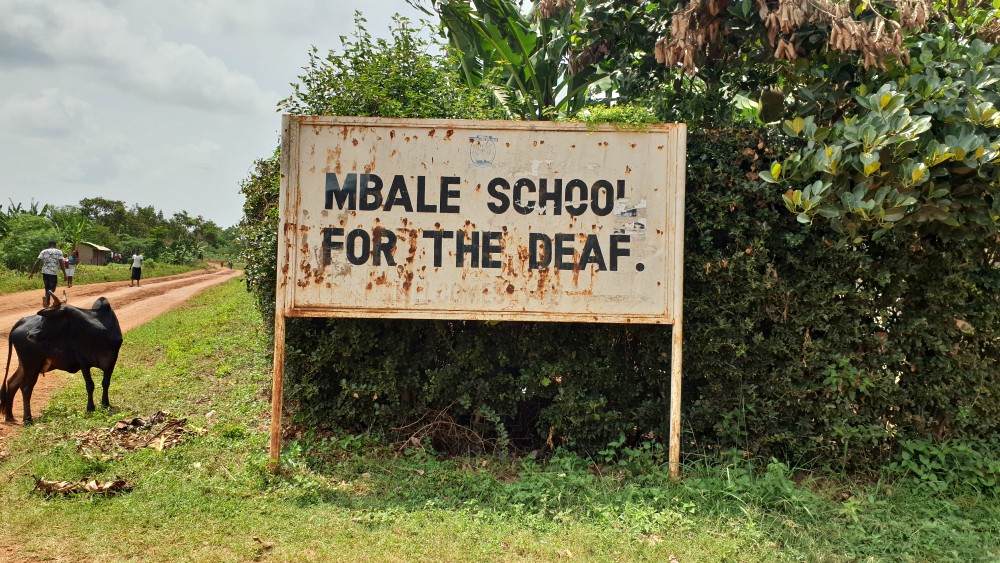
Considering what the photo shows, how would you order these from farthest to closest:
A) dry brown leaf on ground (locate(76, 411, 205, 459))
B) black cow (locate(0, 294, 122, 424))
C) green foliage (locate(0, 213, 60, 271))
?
green foliage (locate(0, 213, 60, 271)) < black cow (locate(0, 294, 122, 424)) < dry brown leaf on ground (locate(76, 411, 205, 459))

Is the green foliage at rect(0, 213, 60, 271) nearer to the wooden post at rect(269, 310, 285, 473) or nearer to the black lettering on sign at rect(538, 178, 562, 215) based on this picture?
the wooden post at rect(269, 310, 285, 473)

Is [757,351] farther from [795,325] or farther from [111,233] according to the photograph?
[111,233]

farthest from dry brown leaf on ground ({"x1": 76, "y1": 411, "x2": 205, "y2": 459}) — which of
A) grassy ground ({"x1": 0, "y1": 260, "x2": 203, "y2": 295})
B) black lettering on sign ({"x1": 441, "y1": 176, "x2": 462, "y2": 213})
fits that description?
grassy ground ({"x1": 0, "y1": 260, "x2": 203, "y2": 295})

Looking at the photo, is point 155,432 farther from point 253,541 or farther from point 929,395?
point 929,395

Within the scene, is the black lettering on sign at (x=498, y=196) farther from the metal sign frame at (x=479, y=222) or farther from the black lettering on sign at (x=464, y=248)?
the black lettering on sign at (x=464, y=248)

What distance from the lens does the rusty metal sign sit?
181 inches

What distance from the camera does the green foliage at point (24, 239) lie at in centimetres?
2652

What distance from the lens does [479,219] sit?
15.3ft

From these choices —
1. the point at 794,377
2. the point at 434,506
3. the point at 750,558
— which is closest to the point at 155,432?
the point at 434,506

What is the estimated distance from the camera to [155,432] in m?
5.60

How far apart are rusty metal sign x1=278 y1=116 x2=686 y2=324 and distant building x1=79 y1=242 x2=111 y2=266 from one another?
42398 millimetres

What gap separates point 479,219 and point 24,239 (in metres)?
31.3

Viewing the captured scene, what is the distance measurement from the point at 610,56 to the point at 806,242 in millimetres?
2869

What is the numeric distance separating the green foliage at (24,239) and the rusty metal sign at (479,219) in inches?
1084
